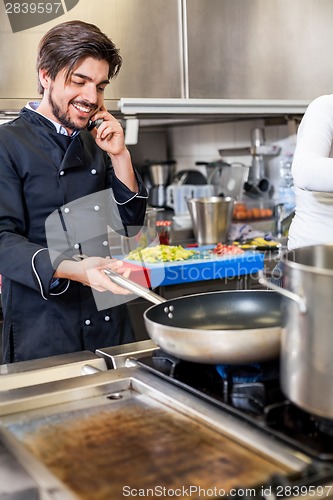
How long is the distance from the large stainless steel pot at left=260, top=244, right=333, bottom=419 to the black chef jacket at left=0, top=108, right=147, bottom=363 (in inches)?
35.6

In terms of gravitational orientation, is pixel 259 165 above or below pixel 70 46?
below

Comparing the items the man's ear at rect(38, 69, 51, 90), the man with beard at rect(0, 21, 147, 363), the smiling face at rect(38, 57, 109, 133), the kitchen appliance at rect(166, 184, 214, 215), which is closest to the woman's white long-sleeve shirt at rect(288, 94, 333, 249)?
the man with beard at rect(0, 21, 147, 363)

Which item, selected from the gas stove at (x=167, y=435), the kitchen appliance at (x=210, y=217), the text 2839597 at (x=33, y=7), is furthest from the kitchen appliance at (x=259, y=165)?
the gas stove at (x=167, y=435)

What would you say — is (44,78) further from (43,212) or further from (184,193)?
(184,193)

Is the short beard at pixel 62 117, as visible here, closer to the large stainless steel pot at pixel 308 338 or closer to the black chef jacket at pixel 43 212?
the black chef jacket at pixel 43 212

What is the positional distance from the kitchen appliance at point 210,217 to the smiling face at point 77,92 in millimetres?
1344

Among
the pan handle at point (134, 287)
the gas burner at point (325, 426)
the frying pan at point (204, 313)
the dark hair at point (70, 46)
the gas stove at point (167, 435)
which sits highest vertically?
the dark hair at point (70, 46)

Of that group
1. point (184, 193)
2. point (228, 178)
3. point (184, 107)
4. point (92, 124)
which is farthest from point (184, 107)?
point (92, 124)

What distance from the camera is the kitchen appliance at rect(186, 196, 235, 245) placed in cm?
298

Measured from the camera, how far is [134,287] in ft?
3.68

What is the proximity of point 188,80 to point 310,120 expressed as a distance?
115 cm

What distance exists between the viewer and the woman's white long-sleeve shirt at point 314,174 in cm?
166

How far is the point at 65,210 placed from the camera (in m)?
1.71

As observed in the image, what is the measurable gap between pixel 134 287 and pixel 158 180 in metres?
2.64
